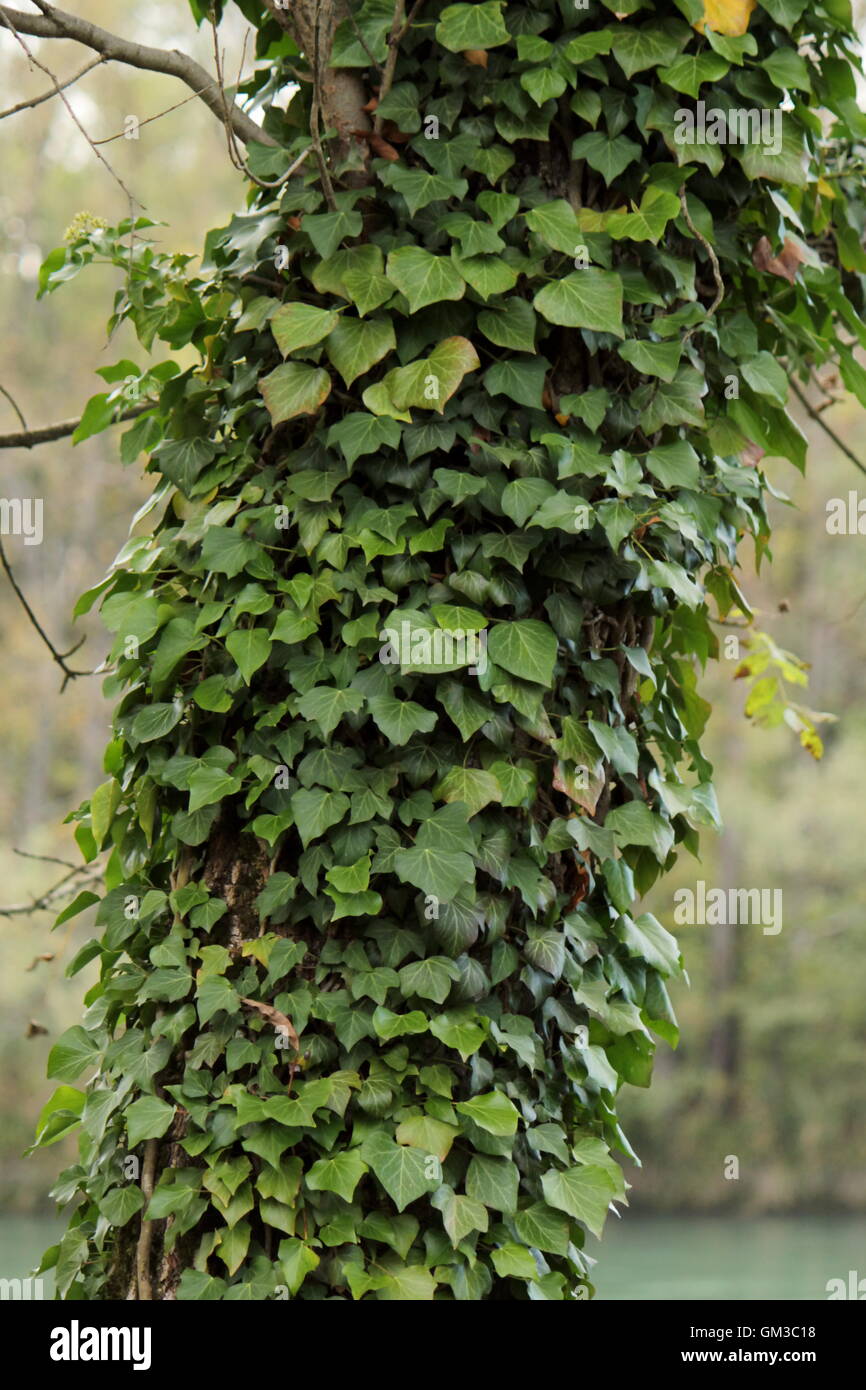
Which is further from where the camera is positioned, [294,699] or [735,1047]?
[735,1047]

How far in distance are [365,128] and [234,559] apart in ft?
1.87

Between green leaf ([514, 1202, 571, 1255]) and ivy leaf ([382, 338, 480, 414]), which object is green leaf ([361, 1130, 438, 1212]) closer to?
green leaf ([514, 1202, 571, 1255])

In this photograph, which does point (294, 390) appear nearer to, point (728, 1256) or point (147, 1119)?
point (147, 1119)

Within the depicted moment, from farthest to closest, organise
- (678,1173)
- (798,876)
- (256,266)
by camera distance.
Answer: (798,876)
(678,1173)
(256,266)

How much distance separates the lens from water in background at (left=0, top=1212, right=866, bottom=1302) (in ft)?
27.3

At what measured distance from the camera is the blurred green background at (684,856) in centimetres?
1057

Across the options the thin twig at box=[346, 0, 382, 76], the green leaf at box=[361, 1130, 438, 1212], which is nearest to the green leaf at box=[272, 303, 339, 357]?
the thin twig at box=[346, 0, 382, 76]

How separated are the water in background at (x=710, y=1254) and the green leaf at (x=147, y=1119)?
668 centimetres

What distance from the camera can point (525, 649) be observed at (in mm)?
1527

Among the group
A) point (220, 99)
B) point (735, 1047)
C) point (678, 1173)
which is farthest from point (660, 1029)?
point (735, 1047)

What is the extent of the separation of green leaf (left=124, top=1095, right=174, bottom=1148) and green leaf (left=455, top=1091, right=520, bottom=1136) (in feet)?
1.11

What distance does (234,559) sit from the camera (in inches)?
62.8
